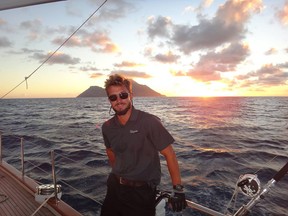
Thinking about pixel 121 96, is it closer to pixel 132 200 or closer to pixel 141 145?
pixel 141 145

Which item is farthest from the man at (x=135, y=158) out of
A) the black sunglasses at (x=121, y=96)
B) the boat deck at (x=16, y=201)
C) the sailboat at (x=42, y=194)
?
the boat deck at (x=16, y=201)

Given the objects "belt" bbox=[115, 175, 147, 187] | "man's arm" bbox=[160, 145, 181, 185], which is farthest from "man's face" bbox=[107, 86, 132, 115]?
"belt" bbox=[115, 175, 147, 187]

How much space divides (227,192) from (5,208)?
8.46 metres

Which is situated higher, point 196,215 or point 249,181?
point 249,181

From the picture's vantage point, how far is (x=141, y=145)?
9.36ft

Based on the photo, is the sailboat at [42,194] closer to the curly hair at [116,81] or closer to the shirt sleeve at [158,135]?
the shirt sleeve at [158,135]

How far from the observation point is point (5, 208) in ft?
17.1

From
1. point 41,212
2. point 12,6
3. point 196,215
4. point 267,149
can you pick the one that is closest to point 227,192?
point 196,215

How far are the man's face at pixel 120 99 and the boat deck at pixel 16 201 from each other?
10.4 feet

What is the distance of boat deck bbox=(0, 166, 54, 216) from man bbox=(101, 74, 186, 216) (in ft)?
8.93

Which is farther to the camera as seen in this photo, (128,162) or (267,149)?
(267,149)

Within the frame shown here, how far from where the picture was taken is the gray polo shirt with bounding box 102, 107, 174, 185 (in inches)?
109

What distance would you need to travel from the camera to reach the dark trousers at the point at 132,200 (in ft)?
9.47

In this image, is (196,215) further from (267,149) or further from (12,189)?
(267,149)
